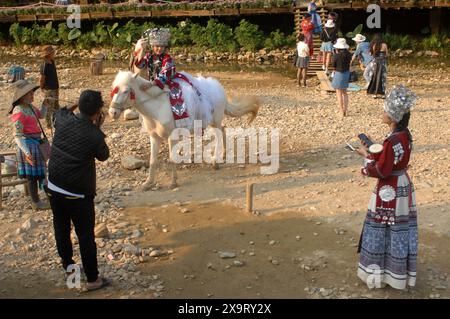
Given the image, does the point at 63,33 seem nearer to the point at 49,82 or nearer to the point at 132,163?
the point at 49,82

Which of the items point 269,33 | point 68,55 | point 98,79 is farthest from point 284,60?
point 68,55

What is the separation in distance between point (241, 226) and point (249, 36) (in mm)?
14681

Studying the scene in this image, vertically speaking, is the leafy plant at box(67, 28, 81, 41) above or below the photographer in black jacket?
above

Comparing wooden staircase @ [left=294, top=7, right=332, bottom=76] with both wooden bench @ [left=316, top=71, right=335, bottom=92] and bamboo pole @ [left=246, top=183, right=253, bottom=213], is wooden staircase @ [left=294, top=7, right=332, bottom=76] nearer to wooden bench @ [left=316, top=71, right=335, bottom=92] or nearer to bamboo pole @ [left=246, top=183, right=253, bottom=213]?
wooden bench @ [left=316, top=71, right=335, bottom=92]

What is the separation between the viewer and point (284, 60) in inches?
763

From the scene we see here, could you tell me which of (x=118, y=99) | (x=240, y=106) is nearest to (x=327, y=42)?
(x=240, y=106)

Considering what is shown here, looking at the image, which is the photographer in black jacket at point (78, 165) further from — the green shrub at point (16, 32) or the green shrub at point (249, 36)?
the green shrub at point (16, 32)

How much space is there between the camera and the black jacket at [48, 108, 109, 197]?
480 cm

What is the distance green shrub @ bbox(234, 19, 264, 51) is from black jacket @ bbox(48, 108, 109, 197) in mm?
15960

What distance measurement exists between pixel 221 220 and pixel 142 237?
100 cm

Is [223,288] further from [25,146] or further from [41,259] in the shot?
[25,146]

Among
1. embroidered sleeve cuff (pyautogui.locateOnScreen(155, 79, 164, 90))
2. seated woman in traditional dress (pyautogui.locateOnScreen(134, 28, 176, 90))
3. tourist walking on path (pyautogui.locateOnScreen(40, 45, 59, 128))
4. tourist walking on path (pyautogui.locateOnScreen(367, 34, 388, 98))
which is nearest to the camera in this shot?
embroidered sleeve cuff (pyautogui.locateOnScreen(155, 79, 164, 90))

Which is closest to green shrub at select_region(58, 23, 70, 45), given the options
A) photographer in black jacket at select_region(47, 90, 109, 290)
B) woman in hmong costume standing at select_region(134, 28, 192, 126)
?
woman in hmong costume standing at select_region(134, 28, 192, 126)

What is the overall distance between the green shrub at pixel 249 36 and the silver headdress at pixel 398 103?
15812 mm
